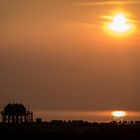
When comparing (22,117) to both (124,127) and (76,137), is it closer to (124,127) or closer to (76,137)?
(124,127)

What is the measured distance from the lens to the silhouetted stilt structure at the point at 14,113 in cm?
11669

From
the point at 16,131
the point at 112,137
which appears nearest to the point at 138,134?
the point at 112,137

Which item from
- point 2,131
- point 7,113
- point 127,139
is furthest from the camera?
point 7,113

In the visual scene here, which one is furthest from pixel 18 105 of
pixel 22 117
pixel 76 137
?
pixel 76 137

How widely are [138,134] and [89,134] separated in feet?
17.7

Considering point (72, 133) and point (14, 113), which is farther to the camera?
A: point (14, 113)

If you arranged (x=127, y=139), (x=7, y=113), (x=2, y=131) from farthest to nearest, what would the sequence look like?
(x=7, y=113) < (x=2, y=131) < (x=127, y=139)

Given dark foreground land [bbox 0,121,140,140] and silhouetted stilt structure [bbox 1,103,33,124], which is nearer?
dark foreground land [bbox 0,121,140,140]

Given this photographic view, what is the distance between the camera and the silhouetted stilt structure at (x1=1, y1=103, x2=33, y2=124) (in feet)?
383

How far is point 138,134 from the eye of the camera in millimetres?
84062

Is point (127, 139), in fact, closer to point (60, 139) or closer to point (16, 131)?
point (60, 139)

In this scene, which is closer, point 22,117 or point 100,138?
point 100,138

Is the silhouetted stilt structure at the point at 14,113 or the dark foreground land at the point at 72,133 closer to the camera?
the dark foreground land at the point at 72,133

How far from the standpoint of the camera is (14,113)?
116750mm
